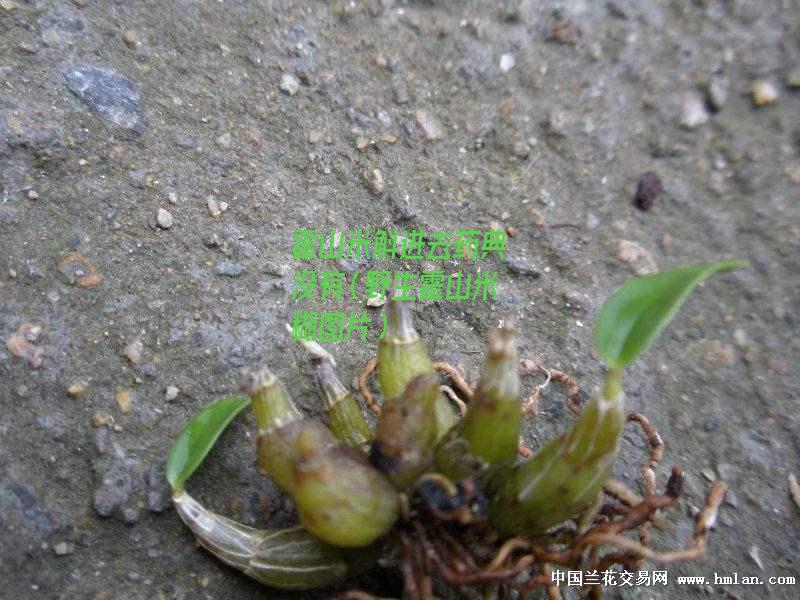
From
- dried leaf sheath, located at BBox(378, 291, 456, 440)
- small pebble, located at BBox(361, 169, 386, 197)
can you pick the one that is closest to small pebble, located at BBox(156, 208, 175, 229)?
small pebble, located at BBox(361, 169, 386, 197)

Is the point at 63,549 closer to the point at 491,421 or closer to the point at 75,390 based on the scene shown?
the point at 75,390

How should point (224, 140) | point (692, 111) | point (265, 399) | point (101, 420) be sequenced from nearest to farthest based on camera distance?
point (265, 399), point (101, 420), point (224, 140), point (692, 111)

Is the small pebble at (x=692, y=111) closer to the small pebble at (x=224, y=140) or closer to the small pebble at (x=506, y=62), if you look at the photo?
the small pebble at (x=506, y=62)

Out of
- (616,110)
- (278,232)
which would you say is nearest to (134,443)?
(278,232)

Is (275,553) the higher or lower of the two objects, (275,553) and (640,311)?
the lower

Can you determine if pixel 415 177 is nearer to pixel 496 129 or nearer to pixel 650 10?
pixel 496 129

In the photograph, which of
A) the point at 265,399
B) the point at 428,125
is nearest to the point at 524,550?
the point at 265,399

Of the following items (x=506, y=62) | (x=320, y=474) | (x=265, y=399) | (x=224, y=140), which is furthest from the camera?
(x=506, y=62)
